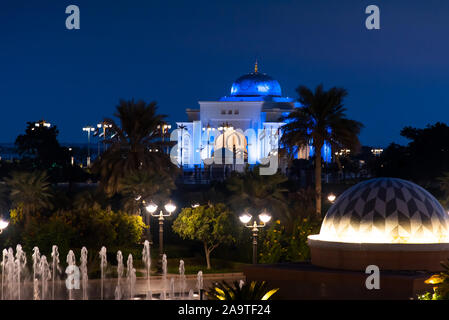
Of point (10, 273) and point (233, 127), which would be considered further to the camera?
point (233, 127)

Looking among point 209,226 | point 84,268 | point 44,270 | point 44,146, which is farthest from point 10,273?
point 44,146

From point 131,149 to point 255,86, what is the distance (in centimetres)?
6027

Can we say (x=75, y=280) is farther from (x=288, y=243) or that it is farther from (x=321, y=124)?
(x=321, y=124)

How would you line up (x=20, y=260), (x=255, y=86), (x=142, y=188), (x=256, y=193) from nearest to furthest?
(x=20, y=260) < (x=256, y=193) < (x=142, y=188) < (x=255, y=86)

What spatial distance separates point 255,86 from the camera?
10300 centimetres

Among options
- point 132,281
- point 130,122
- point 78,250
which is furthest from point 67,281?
point 130,122

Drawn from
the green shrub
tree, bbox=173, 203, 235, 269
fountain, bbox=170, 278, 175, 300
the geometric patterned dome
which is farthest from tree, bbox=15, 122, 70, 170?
the geometric patterned dome

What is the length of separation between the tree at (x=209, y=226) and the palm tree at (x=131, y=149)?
7.64 metres

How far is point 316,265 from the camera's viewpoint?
23.2 meters

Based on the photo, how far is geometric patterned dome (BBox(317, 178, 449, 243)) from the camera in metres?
22.2

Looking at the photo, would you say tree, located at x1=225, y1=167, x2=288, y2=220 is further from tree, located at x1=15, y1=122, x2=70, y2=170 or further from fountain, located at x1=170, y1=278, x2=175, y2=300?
tree, located at x1=15, y1=122, x2=70, y2=170

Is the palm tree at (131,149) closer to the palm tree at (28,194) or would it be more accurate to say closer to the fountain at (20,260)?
the palm tree at (28,194)

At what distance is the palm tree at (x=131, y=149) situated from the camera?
142ft
